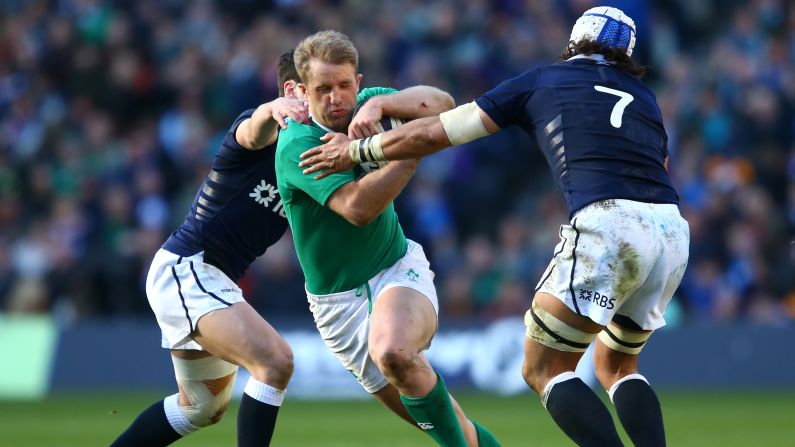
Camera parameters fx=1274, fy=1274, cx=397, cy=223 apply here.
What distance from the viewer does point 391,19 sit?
19828 millimetres

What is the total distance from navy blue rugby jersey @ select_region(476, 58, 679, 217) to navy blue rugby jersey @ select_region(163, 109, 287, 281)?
1.71 m

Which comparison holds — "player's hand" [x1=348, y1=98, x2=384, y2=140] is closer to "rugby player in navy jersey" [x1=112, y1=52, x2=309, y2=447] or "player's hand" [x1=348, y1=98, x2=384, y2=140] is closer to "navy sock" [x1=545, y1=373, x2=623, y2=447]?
"rugby player in navy jersey" [x1=112, y1=52, x2=309, y2=447]

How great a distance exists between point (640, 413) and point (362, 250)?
5.97 ft

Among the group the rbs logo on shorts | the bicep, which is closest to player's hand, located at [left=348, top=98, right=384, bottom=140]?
the bicep

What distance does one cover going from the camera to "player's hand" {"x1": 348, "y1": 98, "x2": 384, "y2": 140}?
23.1ft

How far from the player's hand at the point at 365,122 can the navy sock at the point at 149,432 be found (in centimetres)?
213

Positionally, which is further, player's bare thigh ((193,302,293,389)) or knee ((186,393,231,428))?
knee ((186,393,231,428))

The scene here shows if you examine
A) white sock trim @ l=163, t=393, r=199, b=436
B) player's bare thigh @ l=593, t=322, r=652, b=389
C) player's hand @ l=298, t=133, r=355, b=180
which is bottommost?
white sock trim @ l=163, t=393, r=199, b=436

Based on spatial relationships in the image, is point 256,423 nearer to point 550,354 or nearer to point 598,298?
point 550,354

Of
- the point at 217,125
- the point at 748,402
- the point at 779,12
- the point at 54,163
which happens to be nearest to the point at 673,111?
the point at 779,12

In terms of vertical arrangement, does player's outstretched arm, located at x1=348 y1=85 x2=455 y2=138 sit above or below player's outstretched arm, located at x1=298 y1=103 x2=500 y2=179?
above

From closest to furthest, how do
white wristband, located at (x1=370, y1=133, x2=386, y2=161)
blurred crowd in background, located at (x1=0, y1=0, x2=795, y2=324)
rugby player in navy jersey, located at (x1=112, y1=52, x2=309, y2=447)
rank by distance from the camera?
white wristband, located at (x1=370, y1=133, x2=386, y2=161) → rugby player in navy jersey, located at (x1=112, y1=52, x2=309, y2=447) → blurred crowd in background, located at (x1=0, y1=0, x2=795, y2=324)

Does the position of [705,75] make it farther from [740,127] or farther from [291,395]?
[291,395]

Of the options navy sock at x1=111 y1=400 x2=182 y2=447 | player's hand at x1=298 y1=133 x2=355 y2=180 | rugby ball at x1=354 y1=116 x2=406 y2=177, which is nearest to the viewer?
player's hand at x1=298 y1=133 x2=355 y2=180
